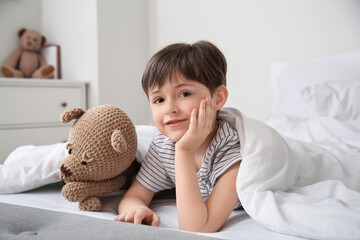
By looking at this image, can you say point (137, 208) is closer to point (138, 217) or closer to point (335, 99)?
point (138, 217)

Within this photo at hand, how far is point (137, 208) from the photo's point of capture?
27.1 inches

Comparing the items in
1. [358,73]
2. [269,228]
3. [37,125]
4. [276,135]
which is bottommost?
[37,125]

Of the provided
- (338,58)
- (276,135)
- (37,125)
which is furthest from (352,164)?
(37,125)

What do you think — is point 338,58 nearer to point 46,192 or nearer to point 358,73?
point 358,73

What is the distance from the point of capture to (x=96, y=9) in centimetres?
239

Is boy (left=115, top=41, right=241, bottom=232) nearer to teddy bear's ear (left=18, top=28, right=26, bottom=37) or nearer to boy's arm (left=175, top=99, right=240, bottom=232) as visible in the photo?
boy's arm (left=175, top=99, right=240, bottom=232)

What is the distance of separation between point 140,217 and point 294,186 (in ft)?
1.29

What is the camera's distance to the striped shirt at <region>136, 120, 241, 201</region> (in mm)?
765

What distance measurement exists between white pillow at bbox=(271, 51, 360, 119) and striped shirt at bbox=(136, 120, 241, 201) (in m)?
0.88

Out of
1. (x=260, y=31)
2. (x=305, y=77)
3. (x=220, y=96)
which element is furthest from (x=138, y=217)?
(x=260, y=31)

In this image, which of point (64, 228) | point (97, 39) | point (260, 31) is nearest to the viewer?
point (64, 228)

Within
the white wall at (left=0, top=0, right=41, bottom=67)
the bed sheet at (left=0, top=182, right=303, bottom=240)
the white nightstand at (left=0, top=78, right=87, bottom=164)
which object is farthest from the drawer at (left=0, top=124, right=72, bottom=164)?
the bed sheet at (left=0, top=182, right=303, bottom=240)

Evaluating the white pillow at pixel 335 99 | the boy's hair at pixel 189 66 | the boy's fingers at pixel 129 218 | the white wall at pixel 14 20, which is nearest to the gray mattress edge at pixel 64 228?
the boy's fingers at pixel 129 218

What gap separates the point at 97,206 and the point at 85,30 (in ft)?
6.55
